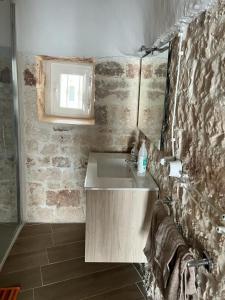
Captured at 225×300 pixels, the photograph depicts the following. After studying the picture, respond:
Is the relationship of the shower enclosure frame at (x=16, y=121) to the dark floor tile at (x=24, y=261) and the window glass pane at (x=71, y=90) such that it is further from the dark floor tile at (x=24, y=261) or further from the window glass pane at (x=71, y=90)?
the window glass pane at (x=71, y=90)

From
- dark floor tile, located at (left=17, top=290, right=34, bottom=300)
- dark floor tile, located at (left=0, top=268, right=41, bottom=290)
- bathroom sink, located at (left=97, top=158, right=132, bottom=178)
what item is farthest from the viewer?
bathroom sink, located at (left=97, top=158, right=132, bottom=178)

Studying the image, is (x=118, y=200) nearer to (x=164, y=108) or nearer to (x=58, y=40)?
(x=164, y=108)

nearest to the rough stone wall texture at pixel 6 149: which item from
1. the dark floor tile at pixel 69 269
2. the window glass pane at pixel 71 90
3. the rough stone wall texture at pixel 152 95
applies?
the window glass pane at pixel 71 90

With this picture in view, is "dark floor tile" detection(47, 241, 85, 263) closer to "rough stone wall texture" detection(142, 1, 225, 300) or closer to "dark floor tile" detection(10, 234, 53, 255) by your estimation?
"dark floor tile" detection(10, 234, 53, 255)

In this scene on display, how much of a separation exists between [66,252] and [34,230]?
1.67 feet

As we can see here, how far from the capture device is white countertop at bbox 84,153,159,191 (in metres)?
1.67

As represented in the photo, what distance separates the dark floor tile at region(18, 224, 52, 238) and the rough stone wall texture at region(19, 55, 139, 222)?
0.26 ft

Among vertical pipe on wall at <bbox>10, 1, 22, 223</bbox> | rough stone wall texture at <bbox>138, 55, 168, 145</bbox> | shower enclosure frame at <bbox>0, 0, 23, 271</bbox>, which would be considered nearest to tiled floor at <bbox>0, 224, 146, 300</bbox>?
shower enclosure frame at <bbox>0, 0, 23, 271</bbox>

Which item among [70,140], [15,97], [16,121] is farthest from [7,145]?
[70,140]

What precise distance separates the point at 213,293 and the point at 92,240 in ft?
3.03

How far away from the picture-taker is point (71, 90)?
7.95 ft

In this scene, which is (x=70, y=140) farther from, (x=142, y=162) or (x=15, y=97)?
(x=142, y=162)

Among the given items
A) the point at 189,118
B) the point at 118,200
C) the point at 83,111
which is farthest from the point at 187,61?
the point at 83,111

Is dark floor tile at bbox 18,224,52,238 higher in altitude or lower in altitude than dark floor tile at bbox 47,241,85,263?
higher
